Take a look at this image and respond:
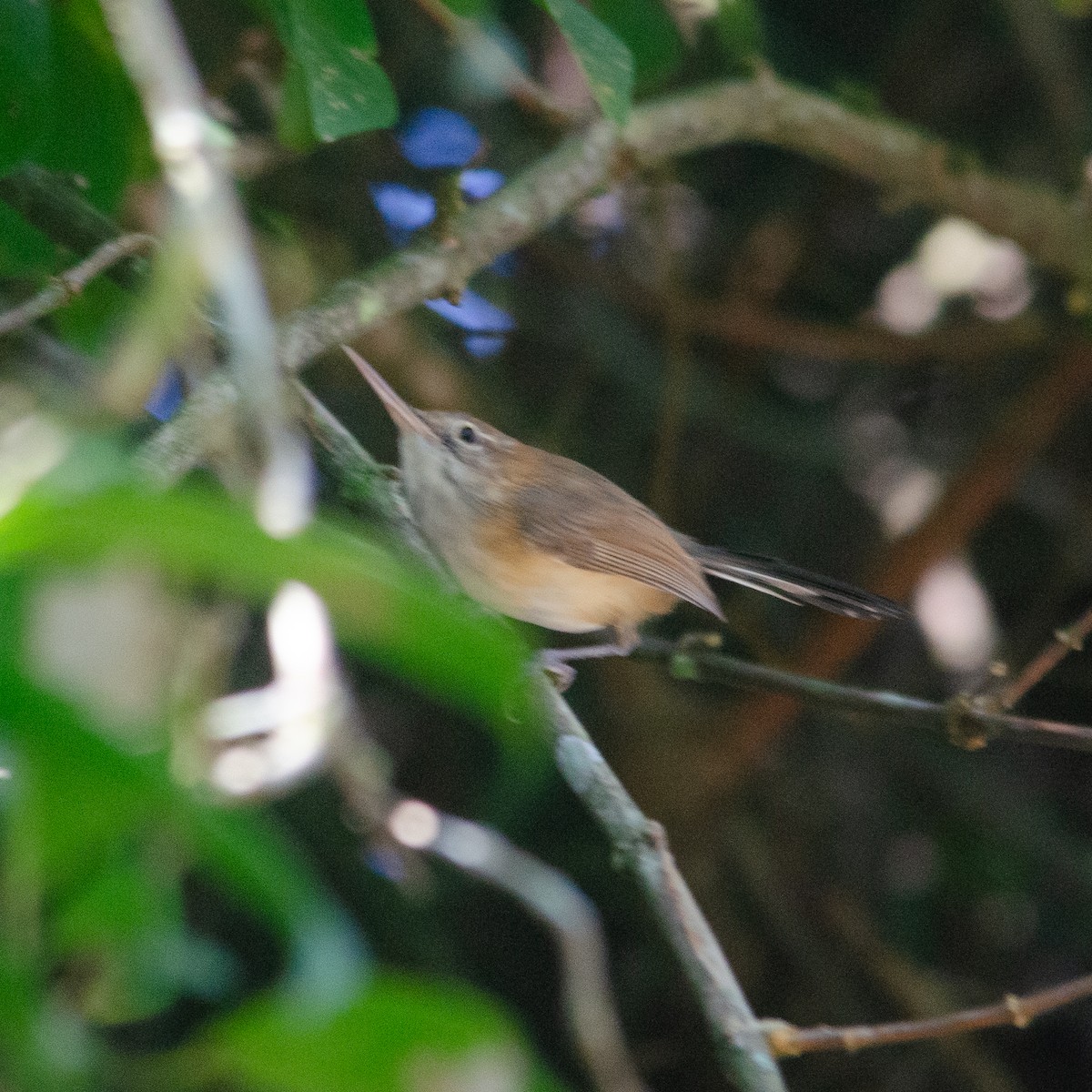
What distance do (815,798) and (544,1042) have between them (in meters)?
1.57

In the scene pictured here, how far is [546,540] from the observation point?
11.7ft

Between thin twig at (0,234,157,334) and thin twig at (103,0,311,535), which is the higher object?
thin twig at (103,0,311,535)

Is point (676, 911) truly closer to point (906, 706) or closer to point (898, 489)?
point (906, 706)

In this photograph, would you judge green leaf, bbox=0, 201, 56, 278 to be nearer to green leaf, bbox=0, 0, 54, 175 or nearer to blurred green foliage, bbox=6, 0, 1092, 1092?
blurred green foliage, bbox=6, 0, 1092, 1092

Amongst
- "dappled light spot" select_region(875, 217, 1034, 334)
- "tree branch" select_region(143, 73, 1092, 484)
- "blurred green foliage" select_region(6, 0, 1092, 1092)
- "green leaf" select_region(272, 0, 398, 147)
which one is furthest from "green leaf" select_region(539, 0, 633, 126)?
"dappled light spot" select_region(875, 217, 1034, 334)

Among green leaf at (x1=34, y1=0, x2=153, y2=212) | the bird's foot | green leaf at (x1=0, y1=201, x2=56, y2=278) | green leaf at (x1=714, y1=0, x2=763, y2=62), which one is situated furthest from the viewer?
the bird's foot

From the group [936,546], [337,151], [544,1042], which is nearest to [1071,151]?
[936,546]

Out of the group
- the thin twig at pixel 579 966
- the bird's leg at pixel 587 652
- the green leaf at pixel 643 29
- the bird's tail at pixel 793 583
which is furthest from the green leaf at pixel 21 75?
the bird's tail at pixel 793 583

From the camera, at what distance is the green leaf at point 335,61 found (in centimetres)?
217

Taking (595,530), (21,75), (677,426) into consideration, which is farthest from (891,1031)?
(677,426)

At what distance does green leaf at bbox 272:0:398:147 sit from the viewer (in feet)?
7.11

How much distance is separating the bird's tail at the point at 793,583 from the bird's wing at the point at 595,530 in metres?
0.29

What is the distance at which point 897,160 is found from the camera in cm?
404

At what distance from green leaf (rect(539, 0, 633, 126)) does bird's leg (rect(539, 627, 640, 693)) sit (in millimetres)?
1556
